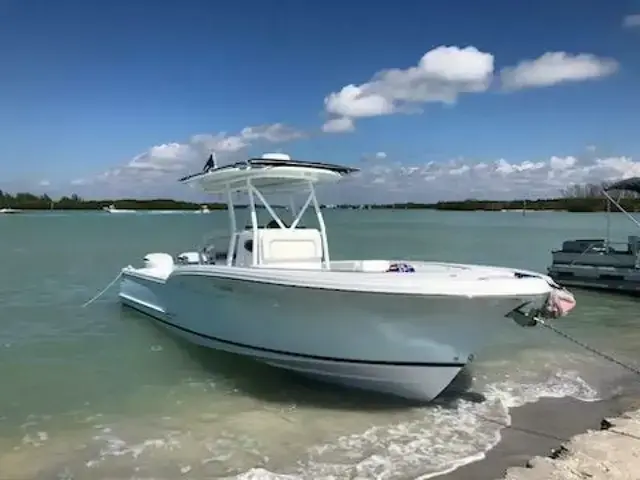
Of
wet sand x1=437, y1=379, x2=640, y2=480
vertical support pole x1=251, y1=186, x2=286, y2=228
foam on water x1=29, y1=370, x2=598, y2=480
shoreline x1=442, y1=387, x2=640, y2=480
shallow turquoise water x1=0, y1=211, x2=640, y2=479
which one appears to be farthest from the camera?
vertical support pole x1=251, y1=186, x2=286, y2=228

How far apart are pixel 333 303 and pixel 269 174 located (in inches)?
119

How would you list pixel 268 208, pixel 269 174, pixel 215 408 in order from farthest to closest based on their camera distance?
pixel 268 208 < pixel 269 174 < pixel 215 408

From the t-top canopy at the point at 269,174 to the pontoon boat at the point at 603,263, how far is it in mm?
11627

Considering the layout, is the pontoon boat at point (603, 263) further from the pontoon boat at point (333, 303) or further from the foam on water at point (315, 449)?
the foam on water at point (315, 449)

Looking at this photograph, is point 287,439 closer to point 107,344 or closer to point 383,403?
point 383,403

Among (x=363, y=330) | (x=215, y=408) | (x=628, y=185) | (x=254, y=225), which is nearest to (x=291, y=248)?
(x=254, y=225)

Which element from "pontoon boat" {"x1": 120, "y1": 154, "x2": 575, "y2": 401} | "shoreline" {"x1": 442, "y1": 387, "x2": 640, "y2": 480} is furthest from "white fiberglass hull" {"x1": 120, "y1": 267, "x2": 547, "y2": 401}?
"shoreline" {"x1": 442, "y1": 387, "x2": 640, "y2": 480}

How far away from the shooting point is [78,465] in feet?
22.9

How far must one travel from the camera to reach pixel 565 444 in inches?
265

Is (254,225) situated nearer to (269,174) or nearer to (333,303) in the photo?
(269,174)

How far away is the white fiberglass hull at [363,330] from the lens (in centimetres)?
789

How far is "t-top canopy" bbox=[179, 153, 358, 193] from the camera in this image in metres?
10.3

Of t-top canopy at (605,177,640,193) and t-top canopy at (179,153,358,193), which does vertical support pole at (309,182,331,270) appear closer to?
t-top canopy at (179,153,358,193)

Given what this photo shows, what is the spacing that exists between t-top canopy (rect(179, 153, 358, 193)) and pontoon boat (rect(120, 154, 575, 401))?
0.07 ft
